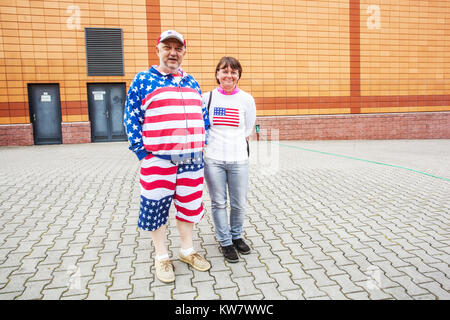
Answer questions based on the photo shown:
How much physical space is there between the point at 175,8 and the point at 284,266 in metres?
12.9

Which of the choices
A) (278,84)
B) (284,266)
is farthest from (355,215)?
(278,84)

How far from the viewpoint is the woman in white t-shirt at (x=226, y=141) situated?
297 centimetres

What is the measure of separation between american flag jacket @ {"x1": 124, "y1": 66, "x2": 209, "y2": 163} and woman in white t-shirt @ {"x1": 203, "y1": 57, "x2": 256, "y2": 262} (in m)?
0.39

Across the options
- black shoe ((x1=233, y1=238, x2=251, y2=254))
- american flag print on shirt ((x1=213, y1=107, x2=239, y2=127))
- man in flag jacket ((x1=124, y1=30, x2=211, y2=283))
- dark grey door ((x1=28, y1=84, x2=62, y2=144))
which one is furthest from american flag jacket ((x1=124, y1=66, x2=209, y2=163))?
dark grey door ((x1=28, y1=84, x2=62, y2=144))

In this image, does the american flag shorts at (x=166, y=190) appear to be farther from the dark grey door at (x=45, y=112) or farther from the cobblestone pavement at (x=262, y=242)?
the dark grey door at (x=45, y=112)

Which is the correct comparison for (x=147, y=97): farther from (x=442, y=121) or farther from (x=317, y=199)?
(x=442, y=121)

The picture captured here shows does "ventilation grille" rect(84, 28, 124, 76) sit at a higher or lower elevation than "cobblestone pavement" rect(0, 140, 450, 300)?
higher

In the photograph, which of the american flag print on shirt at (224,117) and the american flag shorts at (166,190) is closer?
the american flag shorts at (166,190)

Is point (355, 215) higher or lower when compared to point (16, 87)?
lower

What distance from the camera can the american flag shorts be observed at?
261 centimetres

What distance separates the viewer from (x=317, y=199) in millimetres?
5047

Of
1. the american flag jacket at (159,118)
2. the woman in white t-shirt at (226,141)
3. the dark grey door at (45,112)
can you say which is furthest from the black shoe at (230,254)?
the dark grey door at (45,112)

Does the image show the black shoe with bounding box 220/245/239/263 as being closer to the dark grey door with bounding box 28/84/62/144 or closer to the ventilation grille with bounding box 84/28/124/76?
the ventilation grille with bounding box 84/28/124/76

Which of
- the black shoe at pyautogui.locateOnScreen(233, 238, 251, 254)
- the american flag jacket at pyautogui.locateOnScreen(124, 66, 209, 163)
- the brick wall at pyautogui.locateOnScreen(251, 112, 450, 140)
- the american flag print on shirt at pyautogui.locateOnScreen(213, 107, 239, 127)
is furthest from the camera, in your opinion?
the brick wall at pyautogui.locateOnScreen(251, 112, 450, 140)
